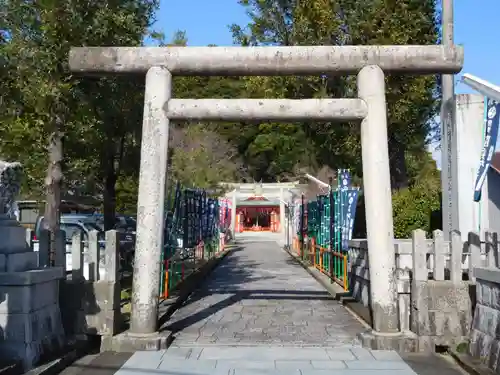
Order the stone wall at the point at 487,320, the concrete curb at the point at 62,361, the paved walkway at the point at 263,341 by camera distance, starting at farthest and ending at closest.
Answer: the paved walkway at the point at 263,341 < the stone wall at the point at 487,320 < the concrete curb at the point at 62,361

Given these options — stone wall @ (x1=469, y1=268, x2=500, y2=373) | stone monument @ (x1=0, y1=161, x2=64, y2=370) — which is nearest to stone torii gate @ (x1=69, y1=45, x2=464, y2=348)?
stone wall @ (x1=469, y1=268, x2=500, y2=373)

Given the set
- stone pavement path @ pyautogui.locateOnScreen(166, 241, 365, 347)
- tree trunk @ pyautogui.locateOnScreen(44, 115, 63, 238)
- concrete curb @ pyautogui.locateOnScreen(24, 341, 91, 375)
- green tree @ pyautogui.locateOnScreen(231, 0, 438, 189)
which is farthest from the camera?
green tree @ pyautogui.locateOnScreen(231, 0, 438, 189)

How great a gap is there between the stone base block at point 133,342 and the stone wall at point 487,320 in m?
3.92

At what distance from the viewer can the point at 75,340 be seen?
771 centimetres

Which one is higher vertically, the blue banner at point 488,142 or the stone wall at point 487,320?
the blue banner at point 488,142

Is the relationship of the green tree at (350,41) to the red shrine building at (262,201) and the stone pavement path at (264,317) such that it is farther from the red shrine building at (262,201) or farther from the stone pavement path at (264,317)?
the red shrine building at (262,201)

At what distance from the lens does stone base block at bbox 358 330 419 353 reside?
757 cm

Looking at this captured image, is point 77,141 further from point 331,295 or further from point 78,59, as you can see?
point 331,295

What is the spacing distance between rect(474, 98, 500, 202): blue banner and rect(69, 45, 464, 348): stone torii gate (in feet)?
7.54

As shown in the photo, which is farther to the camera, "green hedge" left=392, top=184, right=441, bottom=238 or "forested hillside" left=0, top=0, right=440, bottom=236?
"green hedge" left=392, top=184, right=441, bottom=238

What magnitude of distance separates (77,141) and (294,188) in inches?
1290

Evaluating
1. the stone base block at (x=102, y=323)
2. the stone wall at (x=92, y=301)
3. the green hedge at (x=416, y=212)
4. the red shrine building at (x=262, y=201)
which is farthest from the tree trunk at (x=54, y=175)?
the red shrine building at (x=262, y=201)

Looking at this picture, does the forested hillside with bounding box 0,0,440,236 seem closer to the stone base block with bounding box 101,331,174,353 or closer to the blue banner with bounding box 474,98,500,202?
the stone base block with bounding box 101,331,174,353

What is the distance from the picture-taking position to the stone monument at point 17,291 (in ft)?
20.4
